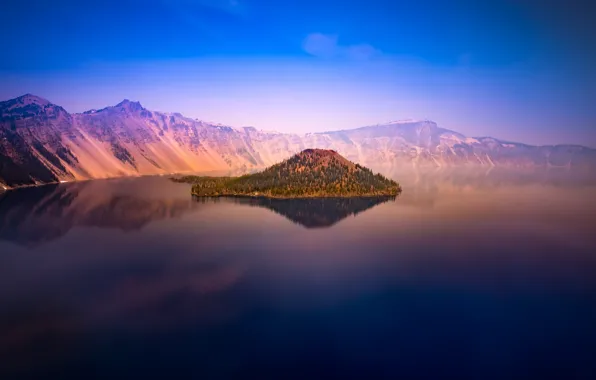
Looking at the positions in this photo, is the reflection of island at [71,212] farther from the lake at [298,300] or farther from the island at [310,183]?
the island at [310,183]

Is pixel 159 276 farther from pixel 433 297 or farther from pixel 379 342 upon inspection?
pixel 433 297

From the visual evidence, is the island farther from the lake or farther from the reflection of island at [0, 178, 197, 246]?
the lake

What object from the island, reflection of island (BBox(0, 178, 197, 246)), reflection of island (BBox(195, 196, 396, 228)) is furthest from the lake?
the island

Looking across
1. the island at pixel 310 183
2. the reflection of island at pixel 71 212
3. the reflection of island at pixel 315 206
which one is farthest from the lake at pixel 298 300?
the island at pixel 310 183

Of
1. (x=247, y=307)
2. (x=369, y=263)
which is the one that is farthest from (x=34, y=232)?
(x=369, y=263)

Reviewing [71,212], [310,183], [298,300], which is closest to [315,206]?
[310,183]

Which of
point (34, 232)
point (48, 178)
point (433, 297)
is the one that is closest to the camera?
point (433, 297)
